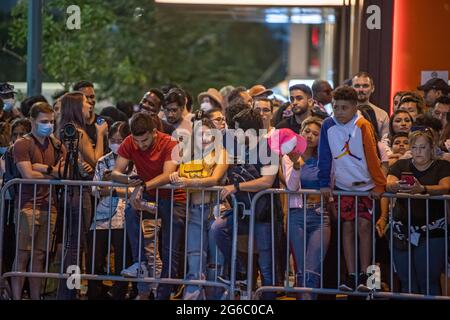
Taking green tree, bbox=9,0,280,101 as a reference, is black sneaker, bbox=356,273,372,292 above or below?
below

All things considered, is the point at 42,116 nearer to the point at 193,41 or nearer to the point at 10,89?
the point at 10,89

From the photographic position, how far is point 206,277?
1102 cm

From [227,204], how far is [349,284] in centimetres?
135

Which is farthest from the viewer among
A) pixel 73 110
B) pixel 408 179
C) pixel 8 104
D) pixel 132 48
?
pixel 132 48

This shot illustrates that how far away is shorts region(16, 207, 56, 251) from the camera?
36.5 feet

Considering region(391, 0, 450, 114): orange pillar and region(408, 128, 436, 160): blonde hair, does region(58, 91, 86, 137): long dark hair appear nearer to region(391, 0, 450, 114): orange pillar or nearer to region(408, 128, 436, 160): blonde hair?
region(408, 128, 436, 160): blonde hair

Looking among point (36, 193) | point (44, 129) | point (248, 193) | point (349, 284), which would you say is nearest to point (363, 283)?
point (349, 284)

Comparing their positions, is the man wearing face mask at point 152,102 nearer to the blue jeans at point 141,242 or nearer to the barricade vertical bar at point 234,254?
the blue jeans at point 141,242

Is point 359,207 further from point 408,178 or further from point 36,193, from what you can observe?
point 36,193

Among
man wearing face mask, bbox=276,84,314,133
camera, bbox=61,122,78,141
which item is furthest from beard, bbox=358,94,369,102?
camera, bbox=61,122,78,141

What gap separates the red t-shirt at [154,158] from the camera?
36.1 ft

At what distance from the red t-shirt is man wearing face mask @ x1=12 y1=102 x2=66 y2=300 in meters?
0.76

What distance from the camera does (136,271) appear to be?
431 inches

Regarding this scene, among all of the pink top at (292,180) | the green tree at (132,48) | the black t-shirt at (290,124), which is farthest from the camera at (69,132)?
the green tree at (132,48)
